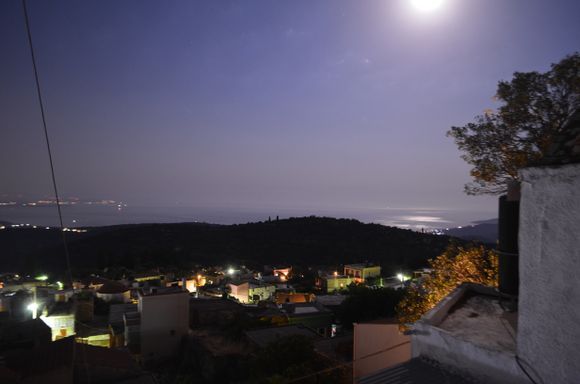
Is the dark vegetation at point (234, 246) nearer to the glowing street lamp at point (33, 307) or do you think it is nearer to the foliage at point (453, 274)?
the glowing street lamp at point (33, 307)

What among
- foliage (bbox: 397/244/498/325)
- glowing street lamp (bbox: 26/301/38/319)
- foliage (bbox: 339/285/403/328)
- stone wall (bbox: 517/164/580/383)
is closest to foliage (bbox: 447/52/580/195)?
foliage (bbox: 397/244/498/325)

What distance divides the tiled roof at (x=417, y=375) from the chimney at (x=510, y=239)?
1474 mm

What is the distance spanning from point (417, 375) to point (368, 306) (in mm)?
21187

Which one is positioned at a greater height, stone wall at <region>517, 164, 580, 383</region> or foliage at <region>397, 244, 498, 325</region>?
stone wall at <region>517, 164, 580, 383</region>

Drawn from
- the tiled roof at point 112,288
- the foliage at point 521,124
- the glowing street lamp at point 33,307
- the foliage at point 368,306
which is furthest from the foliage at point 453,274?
the tiled roof at point 112,288

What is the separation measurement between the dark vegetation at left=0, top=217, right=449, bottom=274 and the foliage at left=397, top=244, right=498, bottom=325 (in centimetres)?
3967

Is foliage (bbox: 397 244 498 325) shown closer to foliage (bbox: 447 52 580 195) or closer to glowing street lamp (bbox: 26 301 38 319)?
foliage (bbox: 447 52 580 195)

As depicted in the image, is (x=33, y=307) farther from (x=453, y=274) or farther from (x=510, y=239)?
(x=510, y=239)

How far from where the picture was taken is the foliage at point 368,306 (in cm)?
2358

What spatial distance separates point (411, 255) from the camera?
57.5m

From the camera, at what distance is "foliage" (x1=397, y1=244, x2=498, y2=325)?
8609mm

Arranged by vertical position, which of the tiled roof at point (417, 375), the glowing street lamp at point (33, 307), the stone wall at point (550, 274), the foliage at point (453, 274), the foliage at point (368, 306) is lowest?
the foliage at point (368, 306)

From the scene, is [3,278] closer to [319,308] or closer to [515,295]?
[319,308]

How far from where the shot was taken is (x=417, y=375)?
3.79 meters
